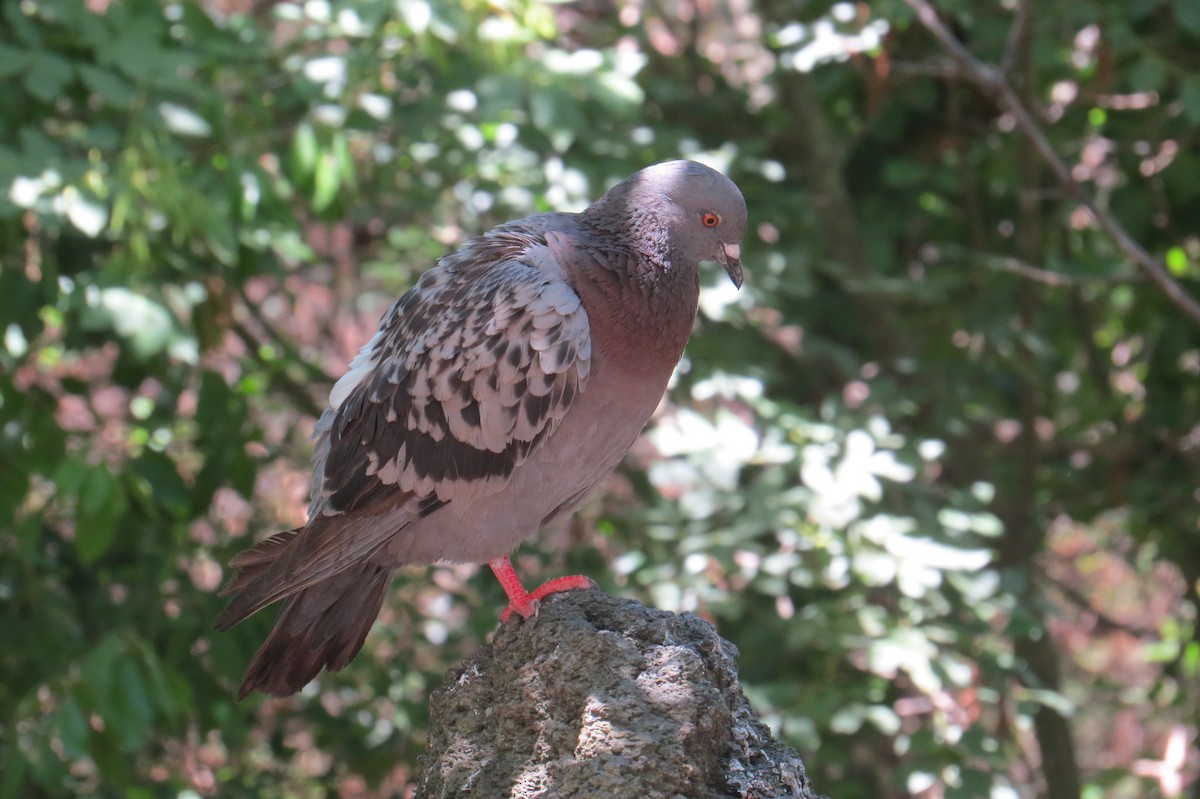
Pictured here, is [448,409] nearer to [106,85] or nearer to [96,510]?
[96,510]

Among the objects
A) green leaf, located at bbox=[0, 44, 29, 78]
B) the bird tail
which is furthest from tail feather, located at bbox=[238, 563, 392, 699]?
green leaf, located at bbox=[0, 44, 29, 78]

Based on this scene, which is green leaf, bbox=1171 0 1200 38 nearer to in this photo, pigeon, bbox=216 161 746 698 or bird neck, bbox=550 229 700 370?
pigeon, bbox=216 161 746 698

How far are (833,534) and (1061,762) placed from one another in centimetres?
225

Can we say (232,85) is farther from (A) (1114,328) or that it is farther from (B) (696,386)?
(A) (1114,328)

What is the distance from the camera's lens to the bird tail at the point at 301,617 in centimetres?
274

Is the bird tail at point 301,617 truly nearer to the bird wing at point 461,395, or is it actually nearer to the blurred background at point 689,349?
the bird wing at point 461,395

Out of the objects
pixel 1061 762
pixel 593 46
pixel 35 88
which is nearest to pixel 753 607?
pixel 1061 762

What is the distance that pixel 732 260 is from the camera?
3.12 m

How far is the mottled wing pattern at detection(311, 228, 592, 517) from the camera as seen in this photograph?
9.18ft

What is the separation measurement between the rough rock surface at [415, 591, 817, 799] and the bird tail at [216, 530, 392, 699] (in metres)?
0.35

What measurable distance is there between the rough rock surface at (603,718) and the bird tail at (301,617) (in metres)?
0.35

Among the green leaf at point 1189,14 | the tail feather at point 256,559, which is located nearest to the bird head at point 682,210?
the tail feather at point 256,559

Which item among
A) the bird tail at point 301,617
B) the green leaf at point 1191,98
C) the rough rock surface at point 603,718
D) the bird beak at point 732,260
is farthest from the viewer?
the green leaf at point 1191,98

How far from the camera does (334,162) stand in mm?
4016
